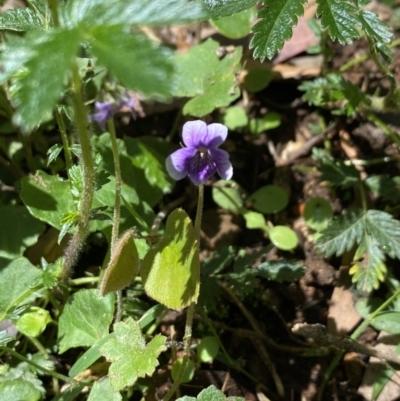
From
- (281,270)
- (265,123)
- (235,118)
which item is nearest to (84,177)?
(281,270)

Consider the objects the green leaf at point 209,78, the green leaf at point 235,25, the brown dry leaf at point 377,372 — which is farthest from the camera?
the green leaf at point 235,25

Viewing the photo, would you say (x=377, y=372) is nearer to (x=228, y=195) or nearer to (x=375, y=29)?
(x=228, y=195)

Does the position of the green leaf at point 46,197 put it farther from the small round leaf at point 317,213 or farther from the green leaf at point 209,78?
the small round leaf at point 317,213

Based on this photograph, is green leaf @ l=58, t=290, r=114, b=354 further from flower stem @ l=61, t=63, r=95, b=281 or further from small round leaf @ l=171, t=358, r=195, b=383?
small round leaf @ l=171, t=358, r=195, b=383

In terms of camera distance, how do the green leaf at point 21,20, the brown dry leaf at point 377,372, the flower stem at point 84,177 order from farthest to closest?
the brown dry leaf at point 377,372, the green leaf at point 21,20, the flower stem at point 84,177

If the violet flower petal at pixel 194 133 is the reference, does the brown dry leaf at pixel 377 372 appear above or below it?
below

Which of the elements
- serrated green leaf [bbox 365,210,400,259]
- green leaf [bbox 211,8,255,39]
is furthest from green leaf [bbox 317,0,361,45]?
green leaf [bbox 211,8,255,39]

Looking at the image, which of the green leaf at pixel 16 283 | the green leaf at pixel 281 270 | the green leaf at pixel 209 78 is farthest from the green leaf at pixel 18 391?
the green leaf at pixel 209 78
